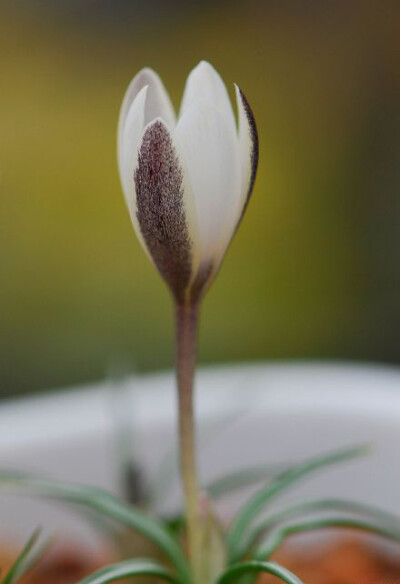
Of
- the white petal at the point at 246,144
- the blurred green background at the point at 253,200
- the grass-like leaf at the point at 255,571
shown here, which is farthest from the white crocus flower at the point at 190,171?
the blurred green background at the point at 253,200

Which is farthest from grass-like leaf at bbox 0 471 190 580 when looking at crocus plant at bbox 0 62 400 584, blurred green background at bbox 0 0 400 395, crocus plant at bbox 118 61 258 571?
blurred green background at bbox 0 0 400 395

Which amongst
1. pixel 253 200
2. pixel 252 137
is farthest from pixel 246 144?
pixel 253 200

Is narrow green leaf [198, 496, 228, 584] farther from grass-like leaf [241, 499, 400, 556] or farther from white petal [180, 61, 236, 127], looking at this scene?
white petal [180, 61, 236, 127]

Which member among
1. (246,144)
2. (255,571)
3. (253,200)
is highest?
(253,200)

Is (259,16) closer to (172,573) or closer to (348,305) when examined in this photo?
(348,305)

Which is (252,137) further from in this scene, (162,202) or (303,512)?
(303,512)

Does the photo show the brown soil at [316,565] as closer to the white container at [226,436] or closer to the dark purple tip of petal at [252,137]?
the white container at [226,436]

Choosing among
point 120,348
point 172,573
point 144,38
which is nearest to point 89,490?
point 172,573
